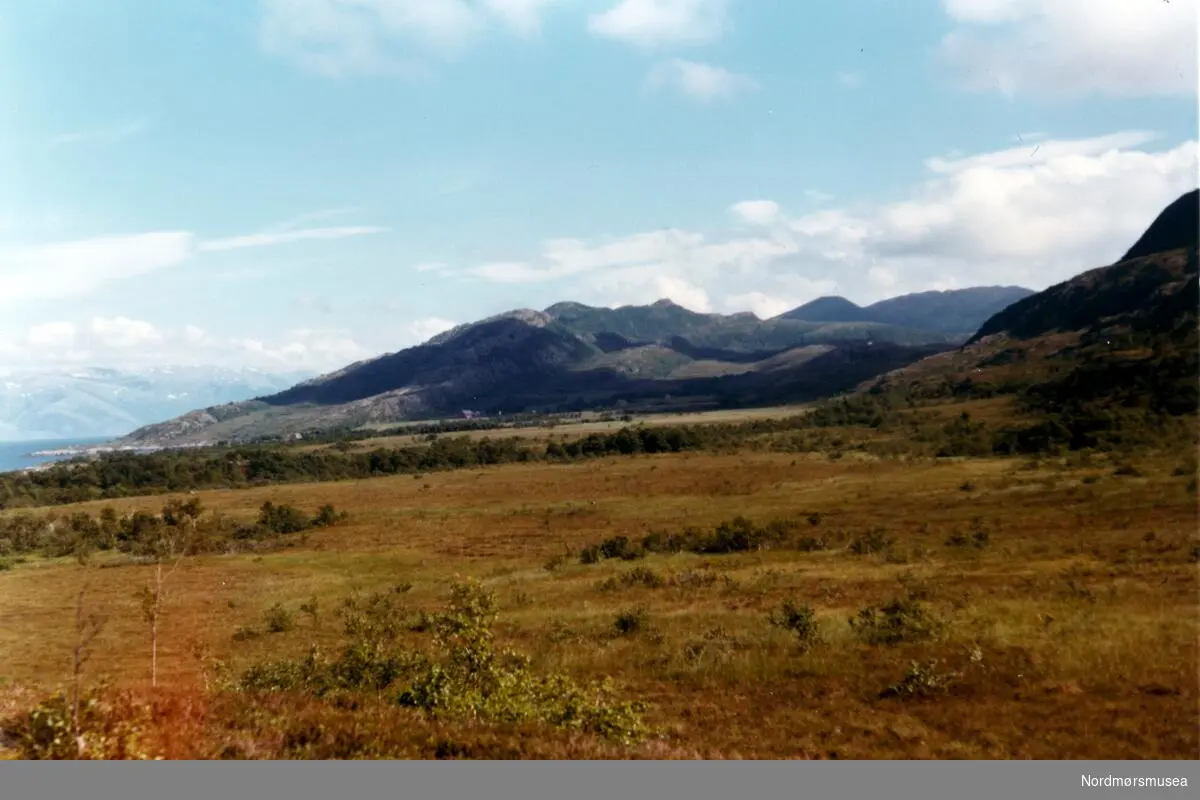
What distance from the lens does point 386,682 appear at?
18.9 m

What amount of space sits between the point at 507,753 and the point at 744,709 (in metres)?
7.01

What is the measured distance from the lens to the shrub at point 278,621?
31016mm

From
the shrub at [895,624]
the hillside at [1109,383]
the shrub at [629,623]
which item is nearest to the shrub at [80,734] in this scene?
the shrub at [629,623]

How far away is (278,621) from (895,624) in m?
24.7

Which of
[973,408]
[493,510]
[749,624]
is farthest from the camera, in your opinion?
[973,408]

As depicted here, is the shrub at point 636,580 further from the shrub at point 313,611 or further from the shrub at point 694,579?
the shrub at point 313,611

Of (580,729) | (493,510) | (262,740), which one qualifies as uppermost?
(262,740)

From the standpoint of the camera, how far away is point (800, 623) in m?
23.1

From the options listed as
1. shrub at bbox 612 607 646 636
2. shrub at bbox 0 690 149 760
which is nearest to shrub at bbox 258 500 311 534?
shrub at bbox 612 607 646 636

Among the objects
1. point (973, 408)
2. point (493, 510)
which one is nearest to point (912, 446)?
point (973, 408)

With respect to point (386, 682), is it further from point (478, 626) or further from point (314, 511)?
point (314, 511)

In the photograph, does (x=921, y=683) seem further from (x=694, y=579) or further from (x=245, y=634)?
(x=245, y=634)

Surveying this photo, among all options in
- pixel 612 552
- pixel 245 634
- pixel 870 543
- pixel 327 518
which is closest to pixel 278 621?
pixel 245 634

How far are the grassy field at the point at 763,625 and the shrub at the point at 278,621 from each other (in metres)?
0.22
